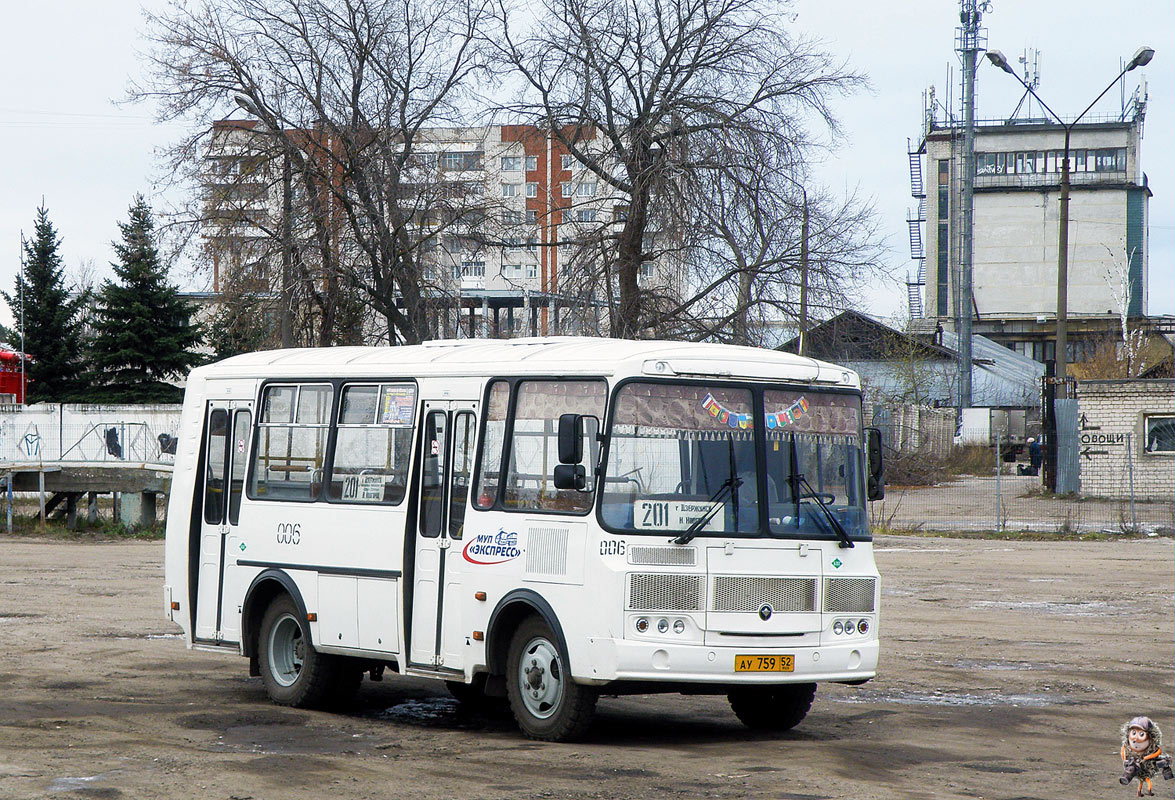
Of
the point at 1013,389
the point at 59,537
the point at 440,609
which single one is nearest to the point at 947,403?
the point at 1013,389

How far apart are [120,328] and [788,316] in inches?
1437

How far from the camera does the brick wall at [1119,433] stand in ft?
130

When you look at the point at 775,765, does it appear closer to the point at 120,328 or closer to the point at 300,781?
the point at 300,781

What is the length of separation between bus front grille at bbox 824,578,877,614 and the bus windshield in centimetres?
32

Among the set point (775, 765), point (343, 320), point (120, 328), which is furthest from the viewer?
point (120, 328)

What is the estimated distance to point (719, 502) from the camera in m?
10.2

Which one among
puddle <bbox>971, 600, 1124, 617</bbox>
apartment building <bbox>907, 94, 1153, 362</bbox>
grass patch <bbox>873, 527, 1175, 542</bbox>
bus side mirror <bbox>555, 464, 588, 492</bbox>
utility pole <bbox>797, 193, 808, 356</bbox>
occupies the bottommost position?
puddle <bbox>971, 600, 1124, 617</bbox>

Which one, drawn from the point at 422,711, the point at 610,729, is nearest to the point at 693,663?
the point at 610,729

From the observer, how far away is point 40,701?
38.8 feet

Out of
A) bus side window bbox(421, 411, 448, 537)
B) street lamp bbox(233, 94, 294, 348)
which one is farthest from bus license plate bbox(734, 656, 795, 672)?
street lamp bbox(233, 94, 294, 348)

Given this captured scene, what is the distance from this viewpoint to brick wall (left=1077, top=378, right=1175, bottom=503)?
130 ft

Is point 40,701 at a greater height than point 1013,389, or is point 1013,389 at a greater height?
point 1013,389

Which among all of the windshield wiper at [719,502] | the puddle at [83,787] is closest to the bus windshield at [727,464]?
the windshield wiper at [719,502]

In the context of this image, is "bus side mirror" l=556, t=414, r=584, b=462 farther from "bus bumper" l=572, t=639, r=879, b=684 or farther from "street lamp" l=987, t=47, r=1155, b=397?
"street lamp" l=987, t=47, r=1155, b=397
